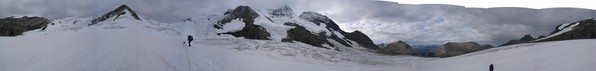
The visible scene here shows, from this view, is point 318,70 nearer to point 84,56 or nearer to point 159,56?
point 159,56

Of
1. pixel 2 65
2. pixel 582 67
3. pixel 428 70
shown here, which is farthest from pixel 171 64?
pixel 428 70

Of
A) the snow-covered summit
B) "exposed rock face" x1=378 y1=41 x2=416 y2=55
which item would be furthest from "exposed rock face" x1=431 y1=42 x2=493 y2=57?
the snow-covered summit

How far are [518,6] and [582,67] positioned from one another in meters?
31.9

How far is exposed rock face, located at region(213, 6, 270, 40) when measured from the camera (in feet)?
326

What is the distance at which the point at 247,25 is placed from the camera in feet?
370

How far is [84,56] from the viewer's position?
27.2 metres

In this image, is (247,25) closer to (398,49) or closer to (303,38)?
(303,38)

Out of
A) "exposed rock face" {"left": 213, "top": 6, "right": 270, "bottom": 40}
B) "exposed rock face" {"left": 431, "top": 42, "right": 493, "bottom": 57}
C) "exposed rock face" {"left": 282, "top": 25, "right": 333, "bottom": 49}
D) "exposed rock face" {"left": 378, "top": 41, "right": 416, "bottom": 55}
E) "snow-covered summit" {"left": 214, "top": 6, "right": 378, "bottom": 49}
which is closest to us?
"exposed rock face" {"left": 431, "top": 42, "right": 493, "bottom": 57}

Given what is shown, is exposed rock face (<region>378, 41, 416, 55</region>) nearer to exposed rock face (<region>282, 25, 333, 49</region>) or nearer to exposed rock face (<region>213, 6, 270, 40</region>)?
exposed rock face (<region>282, 25, 333, 49</region>)

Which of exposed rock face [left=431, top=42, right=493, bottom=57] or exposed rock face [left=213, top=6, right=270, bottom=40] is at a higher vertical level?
exposed rock face [left=213, top=6, right=270, bottom=40]

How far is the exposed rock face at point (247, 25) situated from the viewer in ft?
326

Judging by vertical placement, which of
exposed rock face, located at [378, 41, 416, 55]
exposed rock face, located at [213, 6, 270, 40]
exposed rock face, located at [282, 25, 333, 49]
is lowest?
exposed rock face, located at [378, 41, 416, 55]

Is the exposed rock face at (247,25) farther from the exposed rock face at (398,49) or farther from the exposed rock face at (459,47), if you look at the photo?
the exposed rock face at (459,47)

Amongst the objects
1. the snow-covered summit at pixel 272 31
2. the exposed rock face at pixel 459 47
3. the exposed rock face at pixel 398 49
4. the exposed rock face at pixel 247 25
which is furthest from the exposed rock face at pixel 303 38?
the exposed rock face at pixel 459 47
